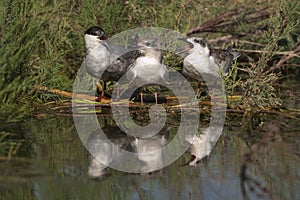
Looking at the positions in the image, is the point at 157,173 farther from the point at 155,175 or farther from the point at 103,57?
the point at 103,57

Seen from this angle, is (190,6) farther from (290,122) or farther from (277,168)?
(277,168)

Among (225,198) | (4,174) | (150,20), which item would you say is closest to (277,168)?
(225,198)

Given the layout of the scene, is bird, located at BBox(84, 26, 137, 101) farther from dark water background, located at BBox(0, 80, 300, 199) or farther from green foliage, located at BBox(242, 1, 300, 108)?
dark water background, located at BBox(0, 80, 300, 199)

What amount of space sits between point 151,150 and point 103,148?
30 cm

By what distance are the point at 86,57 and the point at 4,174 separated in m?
2.51

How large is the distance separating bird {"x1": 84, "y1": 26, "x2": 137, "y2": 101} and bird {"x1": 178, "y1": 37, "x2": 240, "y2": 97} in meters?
0.57

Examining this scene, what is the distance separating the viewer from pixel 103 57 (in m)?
5.37

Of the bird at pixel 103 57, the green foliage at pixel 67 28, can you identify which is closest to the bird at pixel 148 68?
the bird at pixel 103 57

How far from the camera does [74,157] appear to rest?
11.5ft

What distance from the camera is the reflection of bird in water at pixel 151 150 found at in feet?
11.2

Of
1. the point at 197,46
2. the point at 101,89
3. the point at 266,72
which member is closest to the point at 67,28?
the point at 101,89

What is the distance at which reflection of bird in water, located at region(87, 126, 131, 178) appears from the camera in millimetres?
3336

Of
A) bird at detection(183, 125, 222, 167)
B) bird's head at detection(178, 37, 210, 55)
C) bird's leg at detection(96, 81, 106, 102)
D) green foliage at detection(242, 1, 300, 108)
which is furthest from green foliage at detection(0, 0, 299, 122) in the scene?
bird at detection(183, 125, 222, 167)

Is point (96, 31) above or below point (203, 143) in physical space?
above
